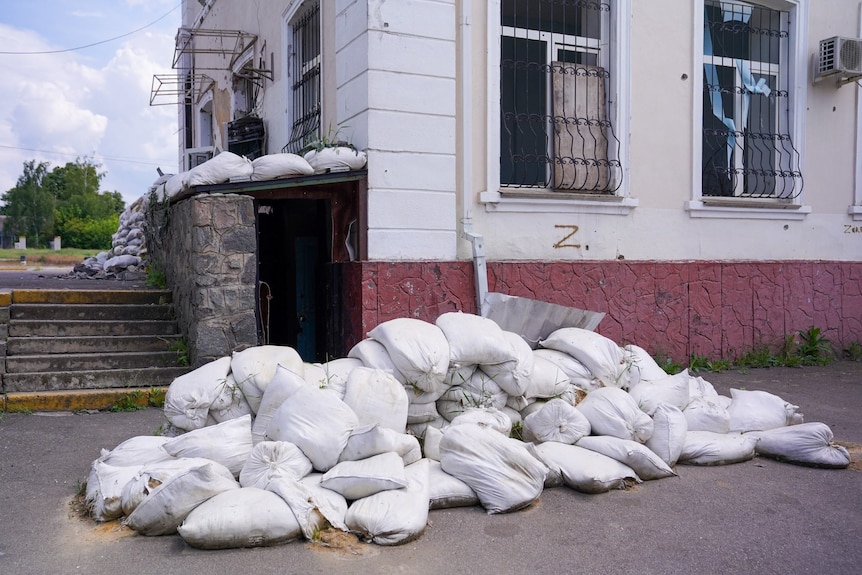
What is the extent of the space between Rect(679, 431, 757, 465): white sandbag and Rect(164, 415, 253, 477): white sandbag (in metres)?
2.61

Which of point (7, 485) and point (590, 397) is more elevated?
point (590, 397)

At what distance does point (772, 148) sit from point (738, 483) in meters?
5.29

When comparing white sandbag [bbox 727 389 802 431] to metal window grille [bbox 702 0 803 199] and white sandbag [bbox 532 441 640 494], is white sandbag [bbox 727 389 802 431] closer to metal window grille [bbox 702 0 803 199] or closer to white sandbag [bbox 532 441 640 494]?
white sandbag [bbox 532 441 640 494]

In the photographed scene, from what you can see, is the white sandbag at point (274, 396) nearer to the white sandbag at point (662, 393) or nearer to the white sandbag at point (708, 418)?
the white sandbag at point (662, 393)

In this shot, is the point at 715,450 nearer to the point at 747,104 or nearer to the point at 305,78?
the point at 747,104

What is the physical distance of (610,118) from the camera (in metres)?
7.20

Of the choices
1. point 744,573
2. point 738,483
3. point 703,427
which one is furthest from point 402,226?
point 744,573

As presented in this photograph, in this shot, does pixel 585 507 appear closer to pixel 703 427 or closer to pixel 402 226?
pixel 703 427

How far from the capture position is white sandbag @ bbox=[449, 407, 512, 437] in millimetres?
4137

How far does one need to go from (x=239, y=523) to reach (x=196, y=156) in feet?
32.3

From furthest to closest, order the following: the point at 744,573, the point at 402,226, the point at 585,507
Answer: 1. the point at 402,226
2. the point at 585,507
3. the point at 744,573

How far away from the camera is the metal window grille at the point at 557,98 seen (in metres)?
6.93

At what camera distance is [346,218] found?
6.47 meters

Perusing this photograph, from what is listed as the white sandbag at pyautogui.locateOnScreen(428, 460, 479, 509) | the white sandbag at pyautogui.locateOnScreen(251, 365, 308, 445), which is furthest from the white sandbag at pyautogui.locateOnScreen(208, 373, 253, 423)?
the white sandbag at pyautogui.locateOnScreen(428, 460, 479, 509)
